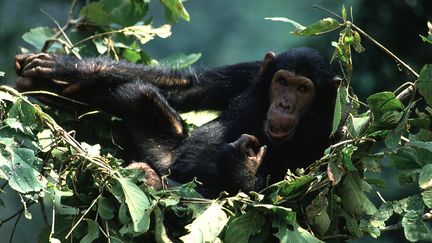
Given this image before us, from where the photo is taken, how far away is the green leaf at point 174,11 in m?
6.92

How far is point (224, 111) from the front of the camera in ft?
22.2

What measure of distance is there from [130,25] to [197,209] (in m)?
2.72

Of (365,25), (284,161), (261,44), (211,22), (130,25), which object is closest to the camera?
(284,161)

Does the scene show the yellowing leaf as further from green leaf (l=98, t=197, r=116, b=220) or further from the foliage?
green leaf (l=98, t=197, r=116, b=220)

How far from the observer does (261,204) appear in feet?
15.7

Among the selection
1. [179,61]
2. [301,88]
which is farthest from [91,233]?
[179,61]

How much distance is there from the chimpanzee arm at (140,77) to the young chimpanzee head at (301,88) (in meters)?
0.41

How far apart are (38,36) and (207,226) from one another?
316 centimetres

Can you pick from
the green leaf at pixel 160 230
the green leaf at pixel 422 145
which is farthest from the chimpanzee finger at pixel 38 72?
the green leaf at pixel 422 145

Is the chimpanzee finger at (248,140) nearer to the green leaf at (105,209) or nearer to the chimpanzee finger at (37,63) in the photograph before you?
the green leaf at (105,209)

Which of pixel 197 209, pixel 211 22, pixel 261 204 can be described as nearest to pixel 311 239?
pixel 261 204

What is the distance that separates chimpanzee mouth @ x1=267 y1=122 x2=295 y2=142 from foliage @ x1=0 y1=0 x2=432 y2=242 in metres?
0.89

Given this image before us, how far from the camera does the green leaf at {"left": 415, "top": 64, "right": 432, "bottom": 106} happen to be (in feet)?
15.3

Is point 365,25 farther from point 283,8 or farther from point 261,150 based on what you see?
point 261,150
